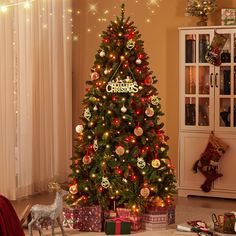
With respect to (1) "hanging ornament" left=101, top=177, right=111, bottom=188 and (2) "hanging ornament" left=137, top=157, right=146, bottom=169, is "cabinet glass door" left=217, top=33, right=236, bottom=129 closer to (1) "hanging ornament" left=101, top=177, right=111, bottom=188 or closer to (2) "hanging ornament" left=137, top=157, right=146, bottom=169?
(2) "hanging ornament" left=137, top=157, right=146, bottom=169

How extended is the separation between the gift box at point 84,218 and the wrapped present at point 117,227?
14cm

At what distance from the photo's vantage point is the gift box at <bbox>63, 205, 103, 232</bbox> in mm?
5145

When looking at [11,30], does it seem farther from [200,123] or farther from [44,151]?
[200,123]

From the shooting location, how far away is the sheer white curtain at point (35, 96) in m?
6.02

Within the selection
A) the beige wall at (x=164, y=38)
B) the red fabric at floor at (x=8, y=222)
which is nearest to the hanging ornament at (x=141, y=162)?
the red fabric at floor at (x=8, y=222)

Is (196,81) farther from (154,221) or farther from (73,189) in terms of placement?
(73,189)

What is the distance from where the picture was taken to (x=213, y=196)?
6469 mm

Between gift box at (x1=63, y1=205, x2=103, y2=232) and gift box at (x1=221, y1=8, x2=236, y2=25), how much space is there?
8.44ft

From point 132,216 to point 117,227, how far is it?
20 centimetres

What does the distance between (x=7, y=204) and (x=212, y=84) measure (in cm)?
306

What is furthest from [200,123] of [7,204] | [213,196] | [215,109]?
[7,204]

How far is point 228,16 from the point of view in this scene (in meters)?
6.42

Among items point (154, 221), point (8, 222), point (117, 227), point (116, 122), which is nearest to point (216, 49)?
point (116, 122)

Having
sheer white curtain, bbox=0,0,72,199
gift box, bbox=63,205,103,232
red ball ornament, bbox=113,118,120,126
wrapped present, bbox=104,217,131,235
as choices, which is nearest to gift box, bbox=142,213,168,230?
wrapped present, bbox=104,217,131,235
